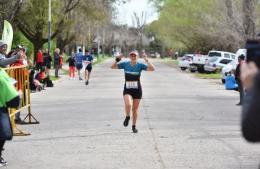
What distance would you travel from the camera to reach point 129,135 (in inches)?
473

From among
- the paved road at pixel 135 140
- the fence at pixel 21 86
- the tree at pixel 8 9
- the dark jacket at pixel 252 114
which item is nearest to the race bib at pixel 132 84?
the paved road at pixel 135 140

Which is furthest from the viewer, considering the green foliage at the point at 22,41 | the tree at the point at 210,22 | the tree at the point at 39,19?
the green foliage at the point at 22,41

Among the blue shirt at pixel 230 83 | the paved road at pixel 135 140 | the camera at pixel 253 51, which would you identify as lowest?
the blue shirt at pixel 230 83

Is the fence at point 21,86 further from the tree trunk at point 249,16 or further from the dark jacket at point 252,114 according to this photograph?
the tree trunk at point 249,16

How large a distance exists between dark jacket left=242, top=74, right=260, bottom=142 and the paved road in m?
5.36

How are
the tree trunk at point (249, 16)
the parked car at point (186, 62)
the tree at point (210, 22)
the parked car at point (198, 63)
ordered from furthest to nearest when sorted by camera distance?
the parked car at point (186, 62), the parked car at point (198, 63), the tree at point (210, 22), the tree trunk at point (249, 16)

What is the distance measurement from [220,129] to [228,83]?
48.2ft

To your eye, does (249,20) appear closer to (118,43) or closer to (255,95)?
(255,95)

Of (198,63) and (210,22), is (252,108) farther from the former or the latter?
(210,22)

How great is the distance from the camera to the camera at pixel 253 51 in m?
3.55

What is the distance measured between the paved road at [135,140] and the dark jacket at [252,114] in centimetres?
536

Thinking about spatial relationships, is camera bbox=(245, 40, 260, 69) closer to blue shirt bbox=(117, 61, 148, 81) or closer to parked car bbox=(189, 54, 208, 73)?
blue shirt bbox=(117, 61, 148, 81)

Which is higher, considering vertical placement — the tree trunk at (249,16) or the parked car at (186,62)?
the tree trunk at (249,16)

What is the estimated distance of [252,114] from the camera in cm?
331
